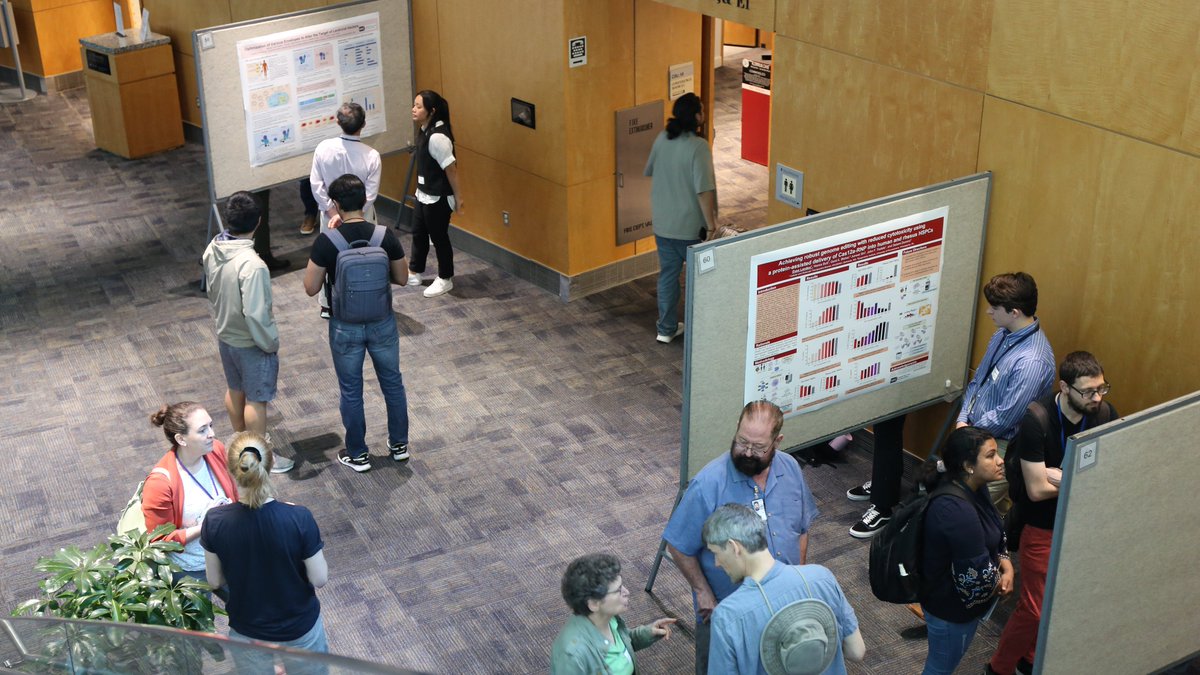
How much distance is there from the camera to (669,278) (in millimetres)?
7977

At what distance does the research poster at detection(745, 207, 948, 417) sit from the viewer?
16.6 feet

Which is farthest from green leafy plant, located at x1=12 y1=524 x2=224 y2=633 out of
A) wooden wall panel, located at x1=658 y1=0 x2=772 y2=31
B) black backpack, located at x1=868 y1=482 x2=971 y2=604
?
wooden wall panel, located at x1=658 y1=0 x2=772 y2=31

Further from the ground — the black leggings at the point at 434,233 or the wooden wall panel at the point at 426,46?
the wooden wall panel at the point at 426,46

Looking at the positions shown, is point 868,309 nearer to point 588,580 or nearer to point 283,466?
point 588,580

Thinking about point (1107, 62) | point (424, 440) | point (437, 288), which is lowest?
point (424, 440)

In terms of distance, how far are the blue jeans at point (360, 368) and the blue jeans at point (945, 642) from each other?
3119 millimetres

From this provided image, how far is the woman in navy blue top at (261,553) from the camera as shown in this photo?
4.14m

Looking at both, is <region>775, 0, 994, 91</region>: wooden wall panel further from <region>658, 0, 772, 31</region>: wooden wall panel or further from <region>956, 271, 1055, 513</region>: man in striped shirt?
<region>956, 271, 1055, 513</region>: man in striped shirt

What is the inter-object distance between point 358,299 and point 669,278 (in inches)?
94.5

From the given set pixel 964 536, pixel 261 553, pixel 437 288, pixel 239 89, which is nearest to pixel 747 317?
pixel 964 536

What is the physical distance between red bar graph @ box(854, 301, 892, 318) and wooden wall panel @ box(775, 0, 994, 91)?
106cm

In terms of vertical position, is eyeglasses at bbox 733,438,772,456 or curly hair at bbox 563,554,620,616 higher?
eyeglasses at bbox 733,438,772,456

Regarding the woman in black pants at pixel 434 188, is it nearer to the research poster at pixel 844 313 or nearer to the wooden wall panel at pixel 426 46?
the wooden wall panel at pixel 426 46

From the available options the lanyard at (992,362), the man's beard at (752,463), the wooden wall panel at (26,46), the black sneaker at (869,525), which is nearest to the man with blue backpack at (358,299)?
the black sneaker at (869,525)
